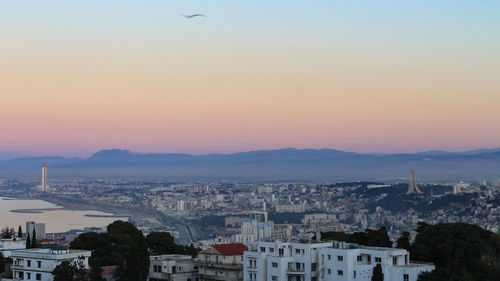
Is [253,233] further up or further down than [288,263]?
further down

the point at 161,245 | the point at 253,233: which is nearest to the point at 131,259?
the point at 161,245

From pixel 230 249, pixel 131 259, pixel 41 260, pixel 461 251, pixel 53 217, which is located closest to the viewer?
pixel 461 251

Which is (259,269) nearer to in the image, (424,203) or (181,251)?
(181,251)

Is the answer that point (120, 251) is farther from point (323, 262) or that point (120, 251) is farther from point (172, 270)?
point (323, 262)

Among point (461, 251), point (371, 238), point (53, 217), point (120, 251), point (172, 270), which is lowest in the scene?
point (53, 217)

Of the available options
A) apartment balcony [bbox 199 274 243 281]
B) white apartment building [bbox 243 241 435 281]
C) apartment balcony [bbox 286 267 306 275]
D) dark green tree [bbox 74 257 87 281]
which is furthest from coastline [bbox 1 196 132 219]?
apartment balcony [bbox 286 267 306 275]

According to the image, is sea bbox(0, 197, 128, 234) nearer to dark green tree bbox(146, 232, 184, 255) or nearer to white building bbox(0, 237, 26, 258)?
white building bbox(0, 237, 26, 258)

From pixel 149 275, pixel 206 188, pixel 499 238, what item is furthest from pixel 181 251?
pixel 206 188

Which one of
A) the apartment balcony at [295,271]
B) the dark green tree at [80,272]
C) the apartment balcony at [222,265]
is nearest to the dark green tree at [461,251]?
the apartment balcony at [295,271]

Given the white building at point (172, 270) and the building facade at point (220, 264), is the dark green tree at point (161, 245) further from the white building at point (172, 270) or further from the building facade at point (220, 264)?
the building facade at point (220, 264)
